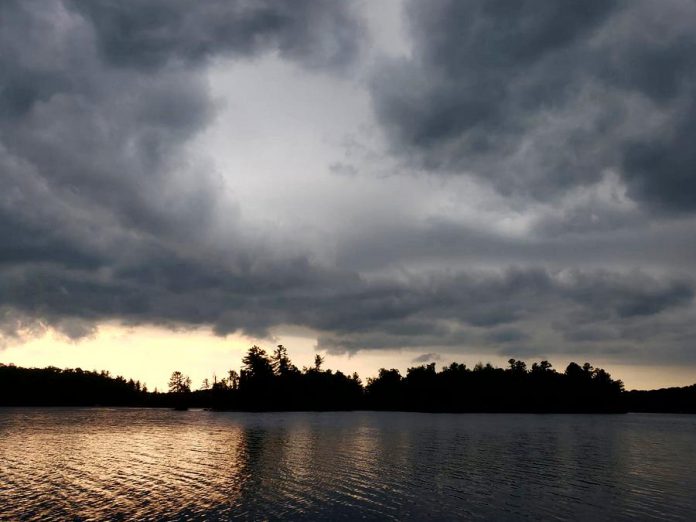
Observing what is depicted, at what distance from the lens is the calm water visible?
41562 mm

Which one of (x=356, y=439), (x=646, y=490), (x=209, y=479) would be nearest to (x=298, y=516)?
(x=209, y=479)

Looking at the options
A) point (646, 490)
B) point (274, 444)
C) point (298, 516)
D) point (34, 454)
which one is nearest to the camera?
point (298, 516)

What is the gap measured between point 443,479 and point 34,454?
6077cm

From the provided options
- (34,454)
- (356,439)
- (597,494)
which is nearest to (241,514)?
→ (597,494)

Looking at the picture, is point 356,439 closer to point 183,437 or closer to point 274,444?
point 274,444

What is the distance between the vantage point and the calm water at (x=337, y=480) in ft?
136

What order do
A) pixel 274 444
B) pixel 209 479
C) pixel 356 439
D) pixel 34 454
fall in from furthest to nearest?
pixel 356 439 < pixel 274 444 < pixel 34 454 < pixel 209 479

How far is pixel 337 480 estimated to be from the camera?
54750mm

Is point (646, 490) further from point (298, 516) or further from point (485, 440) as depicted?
point (485, 440)

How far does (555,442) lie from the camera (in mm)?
103188

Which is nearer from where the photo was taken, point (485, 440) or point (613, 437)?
point (485, 440)

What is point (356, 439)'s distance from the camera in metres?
102

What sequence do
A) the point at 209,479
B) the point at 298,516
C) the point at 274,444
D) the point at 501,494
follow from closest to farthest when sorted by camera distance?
the point at 298,516, the point at 501,494, the point at 209,479, the point at 274,444

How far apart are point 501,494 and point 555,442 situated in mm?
63053
